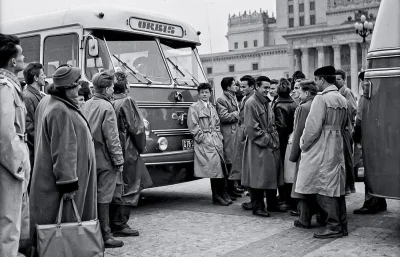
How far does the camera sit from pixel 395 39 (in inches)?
247

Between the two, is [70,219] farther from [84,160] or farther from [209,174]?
[209,174]

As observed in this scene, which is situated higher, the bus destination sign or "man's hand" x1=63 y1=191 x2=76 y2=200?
the bus destination sign

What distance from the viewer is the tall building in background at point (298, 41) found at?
284 ft

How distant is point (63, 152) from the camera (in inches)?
203

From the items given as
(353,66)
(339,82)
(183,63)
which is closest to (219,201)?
(183,63)

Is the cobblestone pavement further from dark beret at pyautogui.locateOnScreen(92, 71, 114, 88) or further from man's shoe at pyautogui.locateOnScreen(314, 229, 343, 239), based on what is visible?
dark beret at pyautogui.locateOnScreen(92, 71, 114, 88)

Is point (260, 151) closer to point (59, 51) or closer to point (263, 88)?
point (263, 88)

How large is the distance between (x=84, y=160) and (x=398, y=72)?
347 centimetres

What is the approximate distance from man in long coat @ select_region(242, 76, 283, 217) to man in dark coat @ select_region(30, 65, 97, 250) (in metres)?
3.25

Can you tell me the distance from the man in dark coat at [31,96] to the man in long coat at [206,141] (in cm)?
292

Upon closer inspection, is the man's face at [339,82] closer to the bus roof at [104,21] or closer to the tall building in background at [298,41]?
the bus roof at [104,21]

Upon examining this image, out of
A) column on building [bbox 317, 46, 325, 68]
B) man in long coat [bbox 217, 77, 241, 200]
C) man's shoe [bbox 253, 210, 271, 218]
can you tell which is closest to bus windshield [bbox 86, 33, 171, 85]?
man in long coat [bbox 217, 77, 241, 200]

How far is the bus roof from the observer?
8.58 metres

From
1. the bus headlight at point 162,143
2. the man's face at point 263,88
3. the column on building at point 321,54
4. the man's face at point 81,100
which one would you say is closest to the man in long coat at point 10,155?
the man's face at point 81,100
